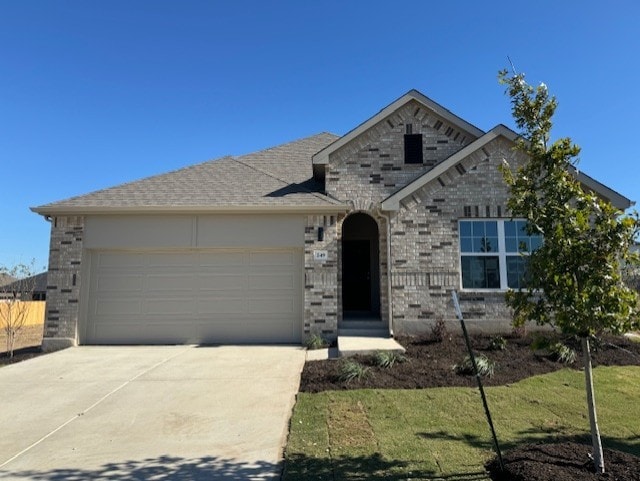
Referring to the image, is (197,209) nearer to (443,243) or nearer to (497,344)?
(443,243)

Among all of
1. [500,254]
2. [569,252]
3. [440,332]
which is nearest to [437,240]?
[500,254]

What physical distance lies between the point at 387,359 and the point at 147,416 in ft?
14.0

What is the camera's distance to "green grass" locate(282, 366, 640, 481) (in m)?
4.33

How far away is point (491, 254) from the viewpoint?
11391 mm

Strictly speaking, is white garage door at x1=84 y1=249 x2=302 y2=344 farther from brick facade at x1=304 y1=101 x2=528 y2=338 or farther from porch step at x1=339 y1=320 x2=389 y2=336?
porch step at x1=339 y1=320 x2=389 y2=336

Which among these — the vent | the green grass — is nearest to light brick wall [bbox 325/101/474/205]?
the vent

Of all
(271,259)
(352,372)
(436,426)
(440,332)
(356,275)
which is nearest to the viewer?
(436,426)

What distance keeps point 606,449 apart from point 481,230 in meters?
7.51

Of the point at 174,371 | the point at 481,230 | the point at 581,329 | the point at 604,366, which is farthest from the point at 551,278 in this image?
the point at 481,230

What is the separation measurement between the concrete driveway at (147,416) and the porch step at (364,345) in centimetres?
99

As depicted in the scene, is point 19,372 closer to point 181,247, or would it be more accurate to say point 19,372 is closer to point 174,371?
point 174,371

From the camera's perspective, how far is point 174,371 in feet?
27.9

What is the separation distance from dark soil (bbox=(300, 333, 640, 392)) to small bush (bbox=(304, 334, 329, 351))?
5.67ft

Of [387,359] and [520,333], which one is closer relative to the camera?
[387,359]
